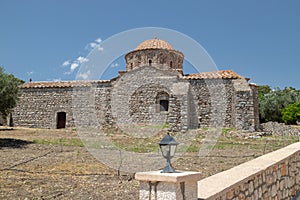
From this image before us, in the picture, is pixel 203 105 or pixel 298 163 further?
pixel 203 105

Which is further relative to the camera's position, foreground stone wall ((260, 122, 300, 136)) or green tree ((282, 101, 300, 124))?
green tree ((282, 101, 300, 124))

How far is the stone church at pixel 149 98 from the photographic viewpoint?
15.8 meters

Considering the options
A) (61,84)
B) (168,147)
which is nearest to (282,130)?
(61,84)

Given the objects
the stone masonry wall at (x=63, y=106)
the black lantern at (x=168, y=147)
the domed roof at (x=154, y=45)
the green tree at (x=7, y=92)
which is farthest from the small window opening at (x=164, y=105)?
the black lantern at (x=168, y=147)

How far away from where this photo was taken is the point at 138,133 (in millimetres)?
15219

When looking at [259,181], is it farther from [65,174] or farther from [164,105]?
[164,105]

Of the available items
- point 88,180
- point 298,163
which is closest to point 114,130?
point 88,180

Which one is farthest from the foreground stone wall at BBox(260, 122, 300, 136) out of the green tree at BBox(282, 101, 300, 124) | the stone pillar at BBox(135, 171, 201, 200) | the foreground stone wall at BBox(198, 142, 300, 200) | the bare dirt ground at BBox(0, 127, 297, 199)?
the stone pillar at BBox(135, 171, 201, 200)

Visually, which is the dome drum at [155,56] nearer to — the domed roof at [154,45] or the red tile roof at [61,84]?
the domed roof at [154,45]

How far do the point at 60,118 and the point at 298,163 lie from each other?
17.6 meters

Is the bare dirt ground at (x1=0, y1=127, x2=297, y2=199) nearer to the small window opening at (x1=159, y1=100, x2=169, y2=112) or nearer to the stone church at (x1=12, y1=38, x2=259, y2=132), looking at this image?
the stone church at (x1=12, y1=38, x2=259, y2=132)

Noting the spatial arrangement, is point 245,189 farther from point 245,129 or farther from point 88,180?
point 245,129

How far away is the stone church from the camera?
620 inches

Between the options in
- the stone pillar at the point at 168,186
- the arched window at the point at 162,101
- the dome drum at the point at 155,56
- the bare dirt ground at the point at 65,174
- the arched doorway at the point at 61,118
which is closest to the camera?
the stone pillar at the point at 168,186
